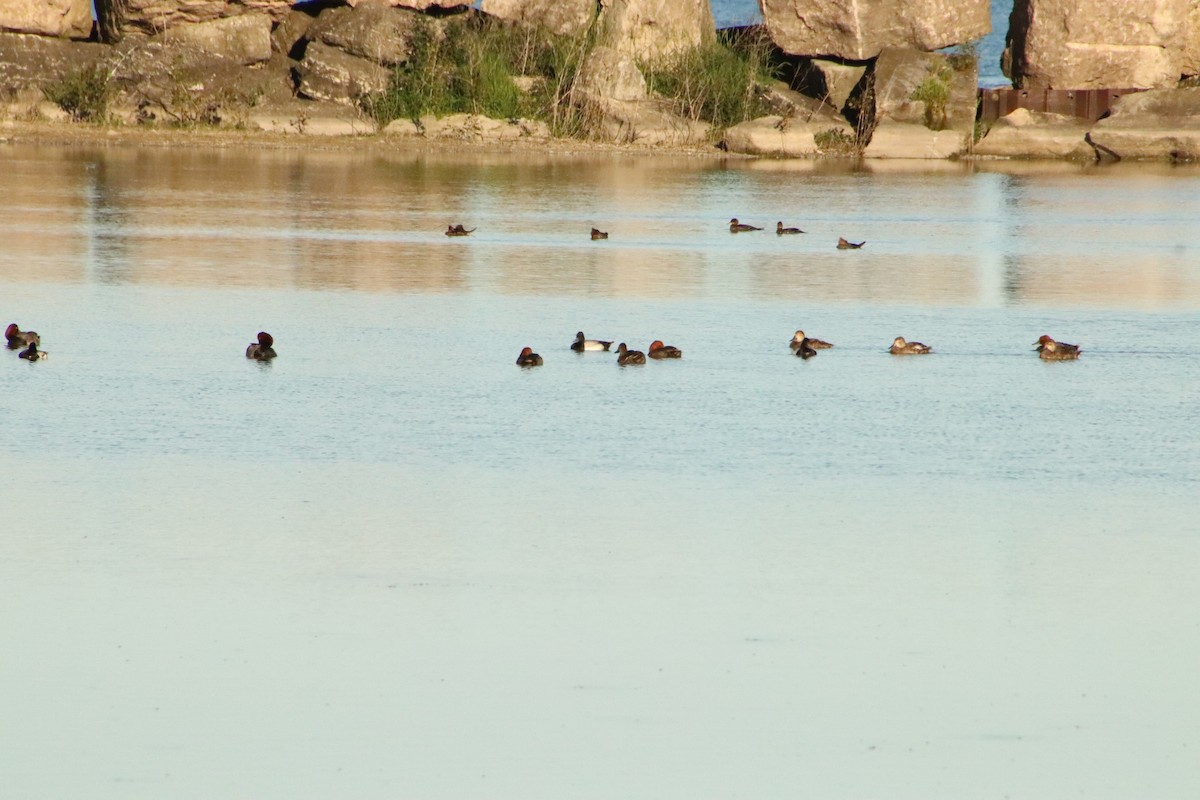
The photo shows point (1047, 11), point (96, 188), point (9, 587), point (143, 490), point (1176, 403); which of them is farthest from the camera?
point (1047, 11)

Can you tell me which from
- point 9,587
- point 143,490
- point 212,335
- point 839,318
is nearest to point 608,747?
point 9,587

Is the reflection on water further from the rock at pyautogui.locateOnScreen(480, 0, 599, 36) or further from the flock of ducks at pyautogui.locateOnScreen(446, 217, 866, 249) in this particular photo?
the rock at pyautogui.locateOnScreen(480, 0, 599, 36)

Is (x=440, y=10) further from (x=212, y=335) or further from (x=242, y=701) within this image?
(x=242, y=701)

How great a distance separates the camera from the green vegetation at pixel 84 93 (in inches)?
1432

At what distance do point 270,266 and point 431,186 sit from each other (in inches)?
396

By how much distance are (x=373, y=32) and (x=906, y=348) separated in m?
25.5

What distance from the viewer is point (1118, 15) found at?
1538 inches

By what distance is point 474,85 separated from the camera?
37.1 metres

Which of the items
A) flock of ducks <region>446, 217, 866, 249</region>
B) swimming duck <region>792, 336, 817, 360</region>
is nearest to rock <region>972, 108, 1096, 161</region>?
flock of ducks <region>446, 217, 866, 249</region>

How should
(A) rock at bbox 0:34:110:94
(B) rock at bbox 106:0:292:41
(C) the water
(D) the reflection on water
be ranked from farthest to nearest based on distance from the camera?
(C) the water → (B) rock at bbox 106:0:292:41 → (A) rock at bbox 0:34:110:94 → (D) the reflection on water

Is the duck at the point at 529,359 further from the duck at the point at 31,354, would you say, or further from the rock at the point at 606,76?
the rock at the point at 606,76

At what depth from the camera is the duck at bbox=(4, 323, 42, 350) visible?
13.6 m

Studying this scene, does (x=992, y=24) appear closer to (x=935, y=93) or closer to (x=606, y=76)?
(x=935, y=93)

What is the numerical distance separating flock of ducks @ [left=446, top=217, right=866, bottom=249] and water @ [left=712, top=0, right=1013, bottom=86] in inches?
1536
